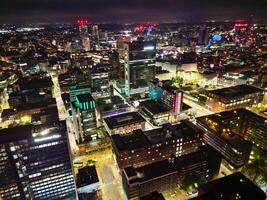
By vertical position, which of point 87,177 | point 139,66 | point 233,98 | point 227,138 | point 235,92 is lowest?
point 87,177

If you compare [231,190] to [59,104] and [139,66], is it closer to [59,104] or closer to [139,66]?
[139,66]

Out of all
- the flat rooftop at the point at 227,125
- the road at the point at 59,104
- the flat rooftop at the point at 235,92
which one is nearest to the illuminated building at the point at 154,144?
the flat rooftop at the point at 227,125

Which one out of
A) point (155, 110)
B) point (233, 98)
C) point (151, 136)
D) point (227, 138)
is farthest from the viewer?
point (233, 98)

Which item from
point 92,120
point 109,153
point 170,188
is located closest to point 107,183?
point 109,153

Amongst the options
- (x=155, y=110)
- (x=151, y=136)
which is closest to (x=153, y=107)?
(x=155, y=110)

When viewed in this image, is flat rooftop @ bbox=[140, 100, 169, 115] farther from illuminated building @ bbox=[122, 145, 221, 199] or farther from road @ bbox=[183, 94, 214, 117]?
illuminated building @ bbox=[122, 145, 221, 199]

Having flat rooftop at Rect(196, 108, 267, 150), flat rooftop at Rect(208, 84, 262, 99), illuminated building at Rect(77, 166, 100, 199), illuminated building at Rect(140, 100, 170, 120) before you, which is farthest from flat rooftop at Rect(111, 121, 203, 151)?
flat rooftop at Rect(208, 84, 262, 99)
